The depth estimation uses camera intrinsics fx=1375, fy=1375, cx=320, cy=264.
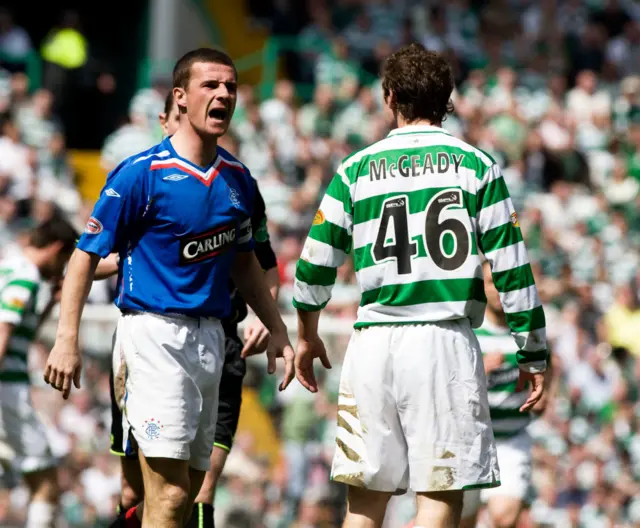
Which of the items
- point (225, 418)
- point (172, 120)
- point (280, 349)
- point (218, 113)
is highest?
point (172, 120)

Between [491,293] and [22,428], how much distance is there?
3082 millimetres

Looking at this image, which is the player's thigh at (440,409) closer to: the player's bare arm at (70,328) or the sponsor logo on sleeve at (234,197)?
the sponsor logo on sleeve at (234,197)

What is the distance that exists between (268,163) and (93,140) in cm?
319

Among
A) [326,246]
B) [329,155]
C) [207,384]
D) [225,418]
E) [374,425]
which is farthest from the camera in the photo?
[329,155]

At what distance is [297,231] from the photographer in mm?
15312

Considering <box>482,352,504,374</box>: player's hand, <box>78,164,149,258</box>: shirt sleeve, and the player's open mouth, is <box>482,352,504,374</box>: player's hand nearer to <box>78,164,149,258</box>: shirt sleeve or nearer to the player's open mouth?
the player's open mouth

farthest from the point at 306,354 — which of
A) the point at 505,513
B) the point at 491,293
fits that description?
the point at 505,513

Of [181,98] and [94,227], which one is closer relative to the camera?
[94,227]

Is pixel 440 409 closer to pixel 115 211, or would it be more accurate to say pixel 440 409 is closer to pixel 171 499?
pixel 171 499

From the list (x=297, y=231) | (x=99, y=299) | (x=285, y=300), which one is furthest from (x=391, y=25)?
(x=99, y=299)

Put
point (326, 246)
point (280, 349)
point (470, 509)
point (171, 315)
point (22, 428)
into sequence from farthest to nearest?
point (22, 428) < point (470, 509) < point (280, 349) < point (171, 315) < point (326, 246)

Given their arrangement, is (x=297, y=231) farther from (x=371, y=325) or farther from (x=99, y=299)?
(x=371, y=325)

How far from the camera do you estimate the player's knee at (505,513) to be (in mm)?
8172

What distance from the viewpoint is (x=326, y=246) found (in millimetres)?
5906
